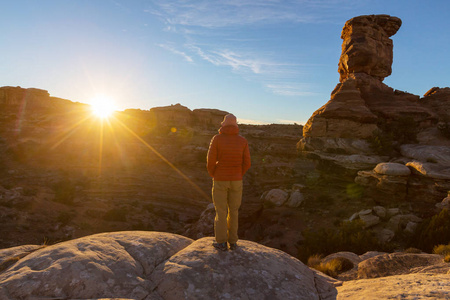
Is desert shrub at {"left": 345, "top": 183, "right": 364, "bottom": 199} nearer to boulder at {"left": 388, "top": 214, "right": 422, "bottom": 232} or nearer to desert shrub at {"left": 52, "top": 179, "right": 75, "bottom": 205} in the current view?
boulder at {"left": 388, "top": 214, "right": 422, "bottom": 232}

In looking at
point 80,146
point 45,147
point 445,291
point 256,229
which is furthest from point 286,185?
point 45,147

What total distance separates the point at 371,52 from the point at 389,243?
17579 millimetres

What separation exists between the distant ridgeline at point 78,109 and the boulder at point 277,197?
116 ft

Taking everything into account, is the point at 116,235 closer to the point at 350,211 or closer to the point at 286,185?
the point at 350,211

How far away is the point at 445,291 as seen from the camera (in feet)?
10.4

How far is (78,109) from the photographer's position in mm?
54500

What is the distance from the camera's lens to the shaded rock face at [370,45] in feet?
70.2

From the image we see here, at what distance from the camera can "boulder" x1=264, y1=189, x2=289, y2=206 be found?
19188mm

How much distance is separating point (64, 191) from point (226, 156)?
864 inches

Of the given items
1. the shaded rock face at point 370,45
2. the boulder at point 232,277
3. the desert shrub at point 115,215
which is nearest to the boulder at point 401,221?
the boulder at point 232,277

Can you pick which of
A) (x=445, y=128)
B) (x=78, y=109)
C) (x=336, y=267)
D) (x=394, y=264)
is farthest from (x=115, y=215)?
(x=78, y=109)

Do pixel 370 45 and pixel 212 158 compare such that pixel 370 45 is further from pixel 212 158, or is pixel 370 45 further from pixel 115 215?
pixel 115 215

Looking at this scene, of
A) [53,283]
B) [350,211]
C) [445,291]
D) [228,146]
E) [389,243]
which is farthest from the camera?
[350,211]

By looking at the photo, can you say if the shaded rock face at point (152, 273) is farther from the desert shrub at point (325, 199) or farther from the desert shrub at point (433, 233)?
the desert shrub at point (325, 199)
